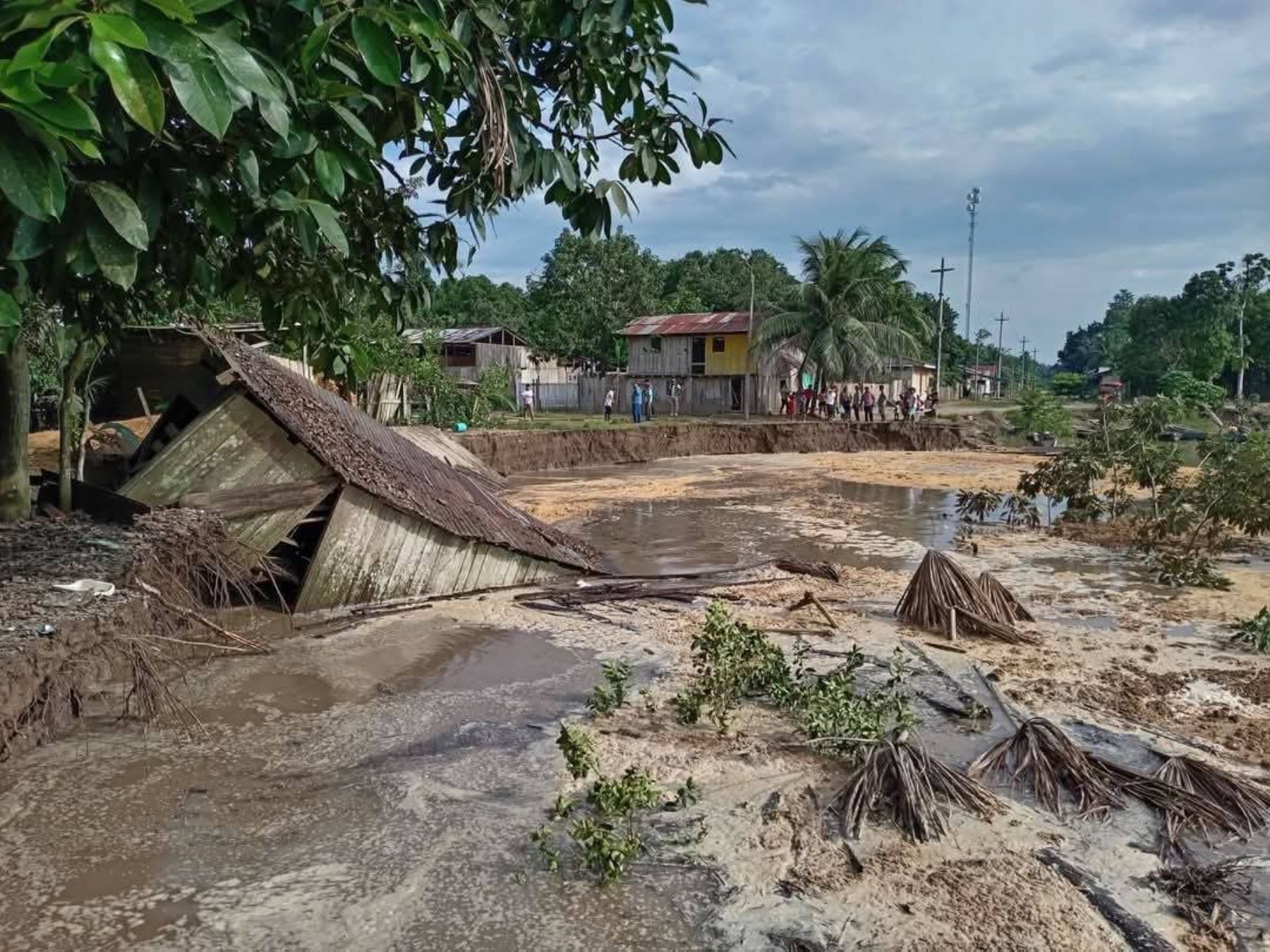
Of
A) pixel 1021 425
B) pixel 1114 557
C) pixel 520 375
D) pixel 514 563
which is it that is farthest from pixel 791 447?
pixel 514 563

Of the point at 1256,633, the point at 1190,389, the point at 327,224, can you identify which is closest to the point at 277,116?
the point at 327,224

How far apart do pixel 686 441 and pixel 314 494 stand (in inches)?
889

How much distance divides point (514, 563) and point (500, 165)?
6.46 metres

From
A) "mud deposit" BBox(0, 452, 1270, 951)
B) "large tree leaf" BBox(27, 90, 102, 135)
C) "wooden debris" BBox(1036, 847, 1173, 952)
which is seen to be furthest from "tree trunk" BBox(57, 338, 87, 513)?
"wooden debris" BBox(1036, 847, 1173, 952)

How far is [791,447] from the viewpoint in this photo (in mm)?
31312

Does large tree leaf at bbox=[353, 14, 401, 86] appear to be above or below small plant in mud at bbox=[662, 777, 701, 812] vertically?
above

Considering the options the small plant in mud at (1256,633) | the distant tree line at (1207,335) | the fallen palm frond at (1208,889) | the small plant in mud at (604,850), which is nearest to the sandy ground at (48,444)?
the small plant in mud at (604,850)

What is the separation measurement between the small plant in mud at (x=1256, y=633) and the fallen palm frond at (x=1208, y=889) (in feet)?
13.9

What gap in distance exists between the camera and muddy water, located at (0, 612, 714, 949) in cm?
378

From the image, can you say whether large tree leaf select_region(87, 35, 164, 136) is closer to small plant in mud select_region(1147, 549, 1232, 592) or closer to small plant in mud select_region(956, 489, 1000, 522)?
small plant in mud select_region(1147, 549, 1232, 592)

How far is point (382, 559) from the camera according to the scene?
27.9 ft

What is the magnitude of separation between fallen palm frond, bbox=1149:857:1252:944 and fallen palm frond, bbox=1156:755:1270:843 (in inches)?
11.7

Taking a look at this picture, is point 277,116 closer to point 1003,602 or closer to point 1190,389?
point 1003,602

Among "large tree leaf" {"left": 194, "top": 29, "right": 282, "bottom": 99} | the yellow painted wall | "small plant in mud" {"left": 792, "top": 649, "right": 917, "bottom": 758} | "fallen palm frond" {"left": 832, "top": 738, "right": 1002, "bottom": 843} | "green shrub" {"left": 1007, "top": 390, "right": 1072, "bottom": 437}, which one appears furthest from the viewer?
the yellow painted wall
